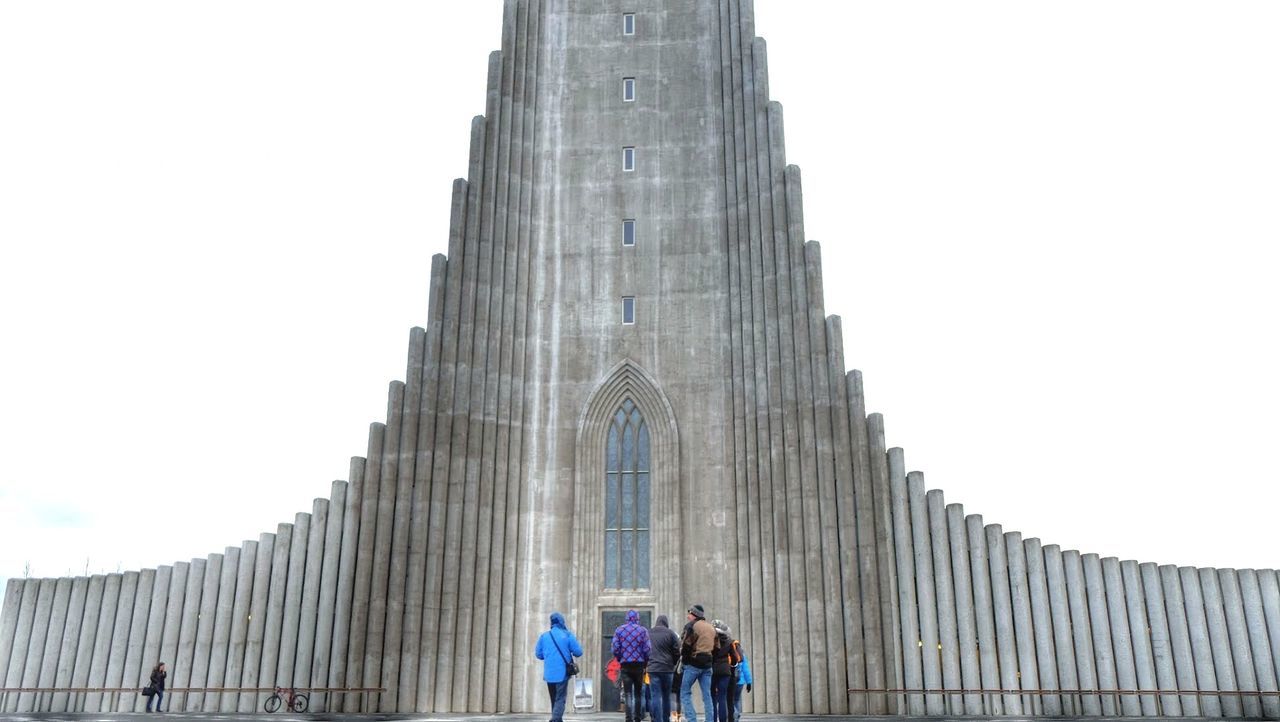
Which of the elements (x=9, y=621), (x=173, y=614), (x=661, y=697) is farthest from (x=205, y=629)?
(x=661, y=697)

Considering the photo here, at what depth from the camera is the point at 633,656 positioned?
45.2ft

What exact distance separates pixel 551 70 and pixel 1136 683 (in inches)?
869

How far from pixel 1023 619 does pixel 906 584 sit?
262 cm

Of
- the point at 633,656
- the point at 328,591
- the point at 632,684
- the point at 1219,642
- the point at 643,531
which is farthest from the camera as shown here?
the point at 643,531

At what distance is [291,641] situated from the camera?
76.3ft

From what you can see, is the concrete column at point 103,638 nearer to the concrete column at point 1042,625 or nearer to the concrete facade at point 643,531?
the concrete facade at point 643,531

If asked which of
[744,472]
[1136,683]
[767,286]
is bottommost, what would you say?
[1136,683]

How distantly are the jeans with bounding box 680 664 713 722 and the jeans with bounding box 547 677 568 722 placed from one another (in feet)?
5.22

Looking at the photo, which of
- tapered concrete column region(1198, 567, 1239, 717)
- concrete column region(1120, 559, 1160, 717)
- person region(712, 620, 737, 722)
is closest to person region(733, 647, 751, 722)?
person region(712, 620, 737, 722)

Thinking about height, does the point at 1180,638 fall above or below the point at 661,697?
Answer: above

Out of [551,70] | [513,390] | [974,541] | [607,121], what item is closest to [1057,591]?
[974,541]

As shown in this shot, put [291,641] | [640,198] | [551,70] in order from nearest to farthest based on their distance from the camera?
[291,641] → [640,198] → [551,70]

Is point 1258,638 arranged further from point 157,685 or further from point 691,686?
point 157,685

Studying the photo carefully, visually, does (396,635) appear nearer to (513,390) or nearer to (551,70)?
(513,390)
